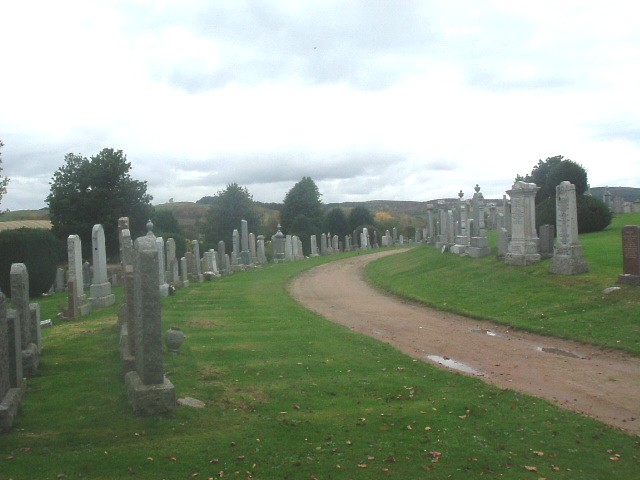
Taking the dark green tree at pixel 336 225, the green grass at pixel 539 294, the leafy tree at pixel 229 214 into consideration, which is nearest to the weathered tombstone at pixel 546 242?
the green grass at pixel 539 294

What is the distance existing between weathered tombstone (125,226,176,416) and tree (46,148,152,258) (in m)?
36.3

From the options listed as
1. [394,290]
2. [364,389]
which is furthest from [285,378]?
[394,290]

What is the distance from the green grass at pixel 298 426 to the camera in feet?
21.3

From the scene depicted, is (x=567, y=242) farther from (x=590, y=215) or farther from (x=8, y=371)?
(x=8, y=371)

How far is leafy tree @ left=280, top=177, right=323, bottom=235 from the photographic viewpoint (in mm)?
68812

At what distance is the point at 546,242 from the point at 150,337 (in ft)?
59.2

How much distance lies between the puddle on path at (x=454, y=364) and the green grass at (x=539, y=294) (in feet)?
11.0

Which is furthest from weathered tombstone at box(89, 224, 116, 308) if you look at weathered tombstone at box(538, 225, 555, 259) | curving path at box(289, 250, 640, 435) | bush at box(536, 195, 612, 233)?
bush at box(536, 195, 612, 233)

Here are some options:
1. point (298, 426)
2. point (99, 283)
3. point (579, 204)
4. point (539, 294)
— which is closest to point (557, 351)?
point (539, 294)

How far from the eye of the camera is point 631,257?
16562 millimetres

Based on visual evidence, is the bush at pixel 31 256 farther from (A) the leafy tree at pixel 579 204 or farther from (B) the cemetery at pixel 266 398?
(A) the leafy tree at pixel 579 204

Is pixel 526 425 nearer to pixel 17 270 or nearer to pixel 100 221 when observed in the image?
pixel 17 270

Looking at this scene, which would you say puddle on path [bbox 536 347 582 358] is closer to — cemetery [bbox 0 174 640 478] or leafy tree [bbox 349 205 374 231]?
cemetery [bbox 0 174 640 478]

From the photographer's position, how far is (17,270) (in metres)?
9.91
